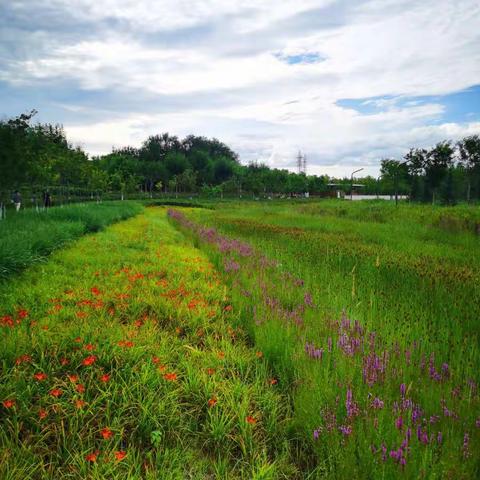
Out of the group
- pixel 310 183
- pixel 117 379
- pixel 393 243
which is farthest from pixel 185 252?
pixel 310 183

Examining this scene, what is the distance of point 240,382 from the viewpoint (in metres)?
3.53

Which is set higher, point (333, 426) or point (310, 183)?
point (310, 183)

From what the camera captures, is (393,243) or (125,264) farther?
(393,243)

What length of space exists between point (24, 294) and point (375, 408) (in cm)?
531

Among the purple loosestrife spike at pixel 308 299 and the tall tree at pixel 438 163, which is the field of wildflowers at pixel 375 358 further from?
the tall tree at pixel 438 163

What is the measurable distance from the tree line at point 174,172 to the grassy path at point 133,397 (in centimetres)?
1858

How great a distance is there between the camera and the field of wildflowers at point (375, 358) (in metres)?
2.38

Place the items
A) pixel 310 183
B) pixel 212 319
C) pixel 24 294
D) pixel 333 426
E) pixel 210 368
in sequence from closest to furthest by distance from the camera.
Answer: pixel 333 426
pixel 210 368
pixel 212 319
pixel 24 294
pixel 310 183

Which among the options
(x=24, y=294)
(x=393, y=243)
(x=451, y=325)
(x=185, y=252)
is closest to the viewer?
(x=451, y=325)

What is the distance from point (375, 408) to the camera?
272 centimetres

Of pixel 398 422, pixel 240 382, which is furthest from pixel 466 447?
pixel 240 382

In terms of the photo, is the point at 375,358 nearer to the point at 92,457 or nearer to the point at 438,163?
the point at 92,457

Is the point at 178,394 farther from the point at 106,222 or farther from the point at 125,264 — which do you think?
the point at 106,222

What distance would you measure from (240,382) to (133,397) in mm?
973
